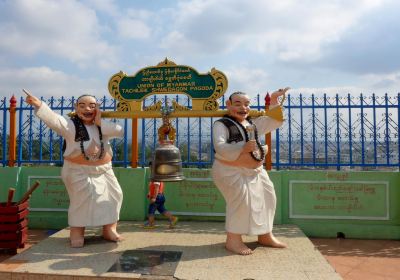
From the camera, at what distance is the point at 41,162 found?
6.06 m

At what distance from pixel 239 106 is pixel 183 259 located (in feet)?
Answer: 6.12

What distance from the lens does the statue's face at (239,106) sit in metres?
4.12

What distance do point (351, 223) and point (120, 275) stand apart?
3.94 meters

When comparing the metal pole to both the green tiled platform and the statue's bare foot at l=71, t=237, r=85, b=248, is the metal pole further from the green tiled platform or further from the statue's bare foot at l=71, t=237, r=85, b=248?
the statue's bare foot at l=71, t=237, r=85, b=248

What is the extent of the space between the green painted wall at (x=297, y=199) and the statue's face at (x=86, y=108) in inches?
65.6

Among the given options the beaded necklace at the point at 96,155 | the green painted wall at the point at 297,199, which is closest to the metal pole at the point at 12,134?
the green painted wall at the point at 297,199

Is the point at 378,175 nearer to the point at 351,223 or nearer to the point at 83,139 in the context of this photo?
the point at 351,223

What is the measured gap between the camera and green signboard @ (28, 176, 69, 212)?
6000 millimetres

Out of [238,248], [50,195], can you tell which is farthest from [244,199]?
[50,195]

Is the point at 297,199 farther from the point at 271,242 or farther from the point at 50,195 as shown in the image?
the point at 50,195

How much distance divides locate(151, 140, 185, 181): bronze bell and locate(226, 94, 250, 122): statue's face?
896 mm

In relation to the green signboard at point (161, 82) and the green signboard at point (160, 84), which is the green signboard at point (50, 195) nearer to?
the green signboard at point (160, 84)

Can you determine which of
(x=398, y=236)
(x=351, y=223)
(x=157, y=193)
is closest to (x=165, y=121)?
(x=157, y=193)

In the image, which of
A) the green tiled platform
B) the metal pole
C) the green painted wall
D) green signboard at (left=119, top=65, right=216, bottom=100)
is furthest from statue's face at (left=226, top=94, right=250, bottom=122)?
the metal pole
